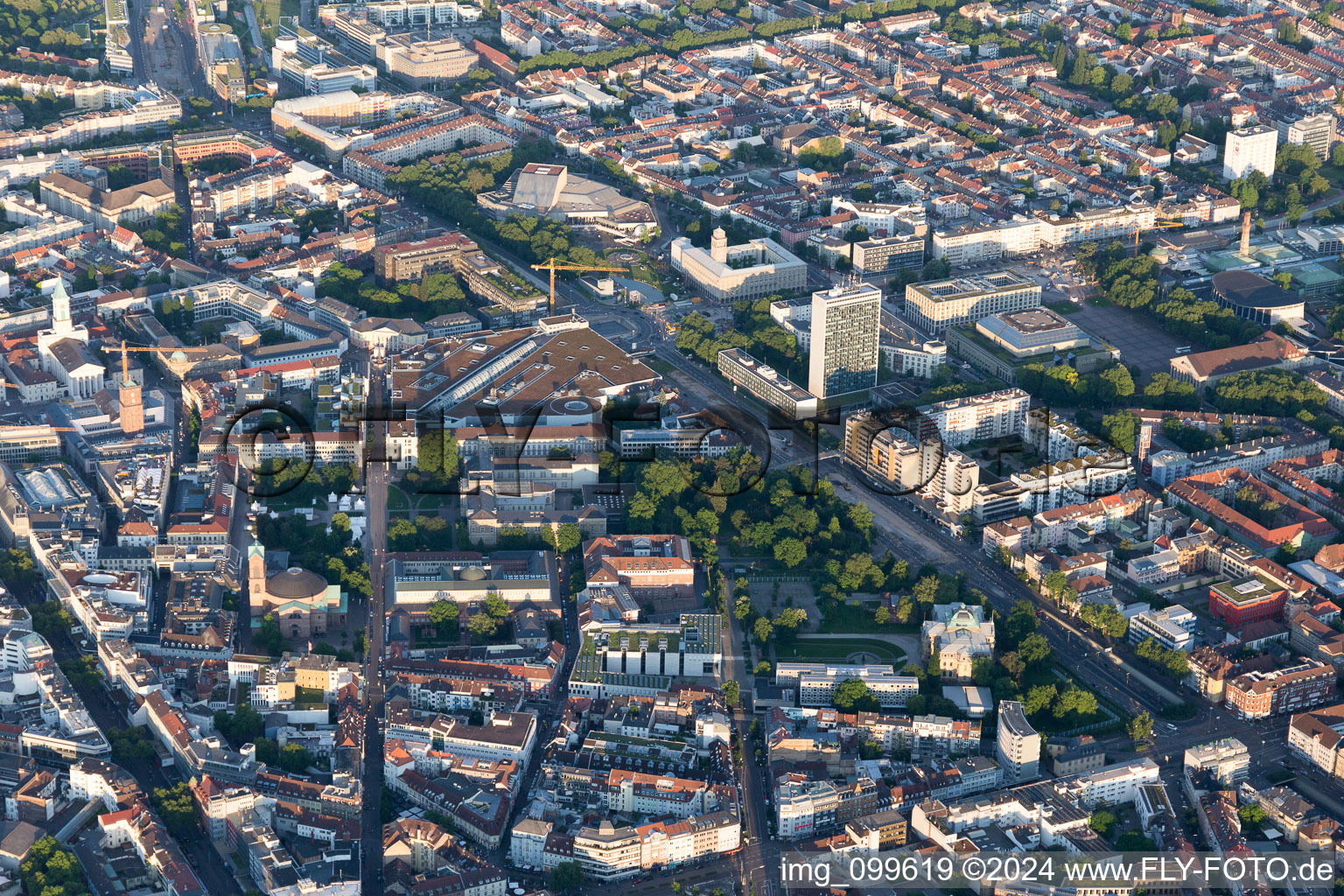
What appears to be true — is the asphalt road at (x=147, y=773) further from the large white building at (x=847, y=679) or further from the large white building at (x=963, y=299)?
the large white building at (x=963, y=299)

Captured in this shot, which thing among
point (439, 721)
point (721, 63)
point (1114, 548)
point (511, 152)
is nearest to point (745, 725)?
point (439, 721)

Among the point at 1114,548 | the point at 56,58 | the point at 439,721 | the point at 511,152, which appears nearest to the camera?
the point at 439,721

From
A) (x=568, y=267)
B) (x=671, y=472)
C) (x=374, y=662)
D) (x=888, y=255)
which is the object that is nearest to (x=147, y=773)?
(x=374, y=662)

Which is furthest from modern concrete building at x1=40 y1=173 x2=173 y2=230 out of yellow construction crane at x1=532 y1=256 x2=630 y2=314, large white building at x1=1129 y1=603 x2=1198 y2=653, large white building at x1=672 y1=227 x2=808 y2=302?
large white building at x1=1129 y1=603 x2=1198 y2=653

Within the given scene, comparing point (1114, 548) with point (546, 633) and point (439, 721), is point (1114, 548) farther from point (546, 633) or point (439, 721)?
point (439, 721)

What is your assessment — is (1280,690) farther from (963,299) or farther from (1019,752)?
(963,299)

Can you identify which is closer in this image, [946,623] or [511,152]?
[946,623]
